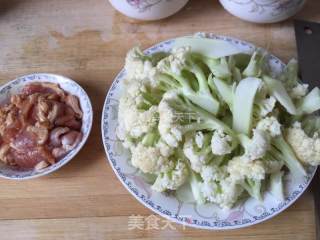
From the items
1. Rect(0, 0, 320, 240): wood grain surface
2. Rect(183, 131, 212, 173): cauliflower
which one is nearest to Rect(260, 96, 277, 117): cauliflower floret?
Rect(183, 131, 212, 173): cauliflower

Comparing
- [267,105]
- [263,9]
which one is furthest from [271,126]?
[263,9]

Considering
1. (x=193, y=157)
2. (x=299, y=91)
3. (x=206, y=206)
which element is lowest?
(x=206, y=206)

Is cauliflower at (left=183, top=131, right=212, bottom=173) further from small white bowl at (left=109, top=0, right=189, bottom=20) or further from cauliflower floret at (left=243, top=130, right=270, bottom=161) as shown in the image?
small white bowl at (left=109, top=0, right=189, bottom=20)

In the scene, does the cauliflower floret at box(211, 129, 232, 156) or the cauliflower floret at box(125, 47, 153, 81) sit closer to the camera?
the cauliflower floret at box(211, 129, 232, 156)

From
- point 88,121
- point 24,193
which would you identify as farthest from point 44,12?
point 24,193

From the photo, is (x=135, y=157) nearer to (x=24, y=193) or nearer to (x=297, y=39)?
(x=24, y=193)

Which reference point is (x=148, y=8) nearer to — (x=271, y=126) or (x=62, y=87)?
(x=62, y=87)
